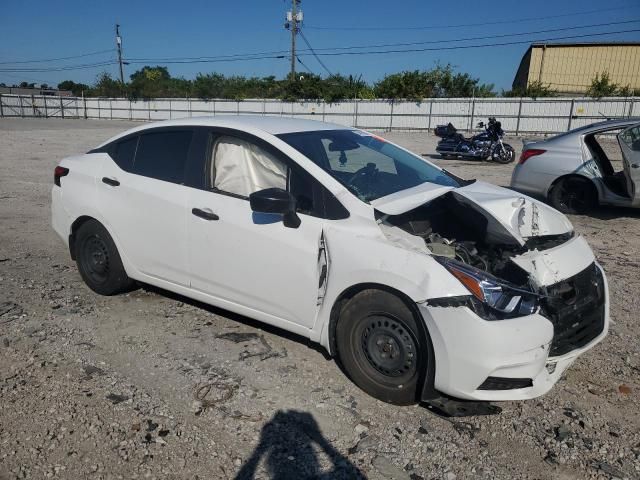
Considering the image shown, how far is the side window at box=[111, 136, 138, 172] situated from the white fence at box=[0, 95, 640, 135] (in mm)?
26774

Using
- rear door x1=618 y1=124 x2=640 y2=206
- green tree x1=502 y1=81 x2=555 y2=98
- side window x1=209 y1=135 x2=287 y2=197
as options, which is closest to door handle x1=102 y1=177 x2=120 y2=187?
side window x1=209 y1=135 x2=287 y2=197

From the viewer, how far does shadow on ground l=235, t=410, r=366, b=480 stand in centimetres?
249

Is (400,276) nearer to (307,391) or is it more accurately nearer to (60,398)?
(307,391)

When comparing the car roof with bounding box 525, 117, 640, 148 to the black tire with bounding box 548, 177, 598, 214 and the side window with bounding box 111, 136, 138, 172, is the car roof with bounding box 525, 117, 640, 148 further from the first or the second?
the side window with bounding box 111, 136, 138, 172

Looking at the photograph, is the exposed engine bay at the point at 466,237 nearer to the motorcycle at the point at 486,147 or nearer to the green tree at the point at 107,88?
the motorcycle at the point at 486,147

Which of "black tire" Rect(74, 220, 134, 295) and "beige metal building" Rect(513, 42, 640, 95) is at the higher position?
"beige metal building" Rect(513, 42, 640, 95)

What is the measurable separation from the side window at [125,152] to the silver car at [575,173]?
627 cm

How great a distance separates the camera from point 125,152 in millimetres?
4383

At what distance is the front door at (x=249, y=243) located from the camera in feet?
10.6

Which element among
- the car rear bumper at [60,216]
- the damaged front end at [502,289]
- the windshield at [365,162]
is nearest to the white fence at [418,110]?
the windshield at [365,162]

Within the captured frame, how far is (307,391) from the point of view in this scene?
3.19 metres

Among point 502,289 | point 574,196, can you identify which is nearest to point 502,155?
point 574,196

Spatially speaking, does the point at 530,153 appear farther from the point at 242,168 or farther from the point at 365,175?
the point at 242,168

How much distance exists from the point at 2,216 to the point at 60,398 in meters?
5.78
